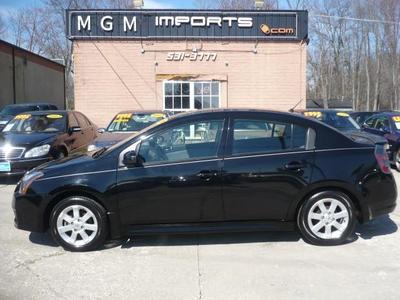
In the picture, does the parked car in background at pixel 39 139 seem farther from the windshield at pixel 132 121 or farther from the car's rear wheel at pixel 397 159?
the car's rear wheel at pixel 397 159

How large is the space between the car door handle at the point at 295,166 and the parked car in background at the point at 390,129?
700 cm

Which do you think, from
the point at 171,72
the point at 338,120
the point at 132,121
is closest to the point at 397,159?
the point at 338,120

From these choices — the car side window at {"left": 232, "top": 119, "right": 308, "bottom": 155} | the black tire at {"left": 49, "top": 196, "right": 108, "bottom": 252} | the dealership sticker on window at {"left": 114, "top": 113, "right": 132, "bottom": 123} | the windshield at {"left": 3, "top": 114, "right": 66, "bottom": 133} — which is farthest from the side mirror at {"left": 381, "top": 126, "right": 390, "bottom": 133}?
the black tire at {"left": 49, "top": 196, "right": 108, "bottom": 252}

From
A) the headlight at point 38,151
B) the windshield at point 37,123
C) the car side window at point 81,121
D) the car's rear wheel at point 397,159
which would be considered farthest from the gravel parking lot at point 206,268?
the car side window at point 81,121

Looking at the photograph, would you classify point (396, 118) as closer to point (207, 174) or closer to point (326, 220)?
point (326, 220)

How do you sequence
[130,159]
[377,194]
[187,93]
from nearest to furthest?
1. [130,159]
2. [377,194]
3. [187,93]

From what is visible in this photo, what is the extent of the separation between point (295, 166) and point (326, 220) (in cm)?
72

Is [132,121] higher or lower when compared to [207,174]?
higher

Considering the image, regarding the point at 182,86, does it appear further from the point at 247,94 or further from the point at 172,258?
the point at 172,258

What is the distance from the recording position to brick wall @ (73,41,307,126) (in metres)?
20.6

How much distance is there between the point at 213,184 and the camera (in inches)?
210

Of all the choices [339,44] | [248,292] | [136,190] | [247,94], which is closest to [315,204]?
[248,292]

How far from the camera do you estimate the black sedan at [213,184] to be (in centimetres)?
533

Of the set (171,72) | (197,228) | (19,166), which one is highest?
(171,72)
